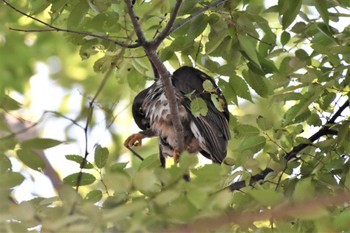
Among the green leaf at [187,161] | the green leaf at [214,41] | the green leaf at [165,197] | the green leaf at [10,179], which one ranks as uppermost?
the green leaf at [214,41]

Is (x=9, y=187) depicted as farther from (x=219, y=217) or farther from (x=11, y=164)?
(x=219, y=217)

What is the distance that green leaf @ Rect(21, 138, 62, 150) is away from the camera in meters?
3.29

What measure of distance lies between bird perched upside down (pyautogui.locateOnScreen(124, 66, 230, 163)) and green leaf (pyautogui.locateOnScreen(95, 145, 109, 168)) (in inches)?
29.3

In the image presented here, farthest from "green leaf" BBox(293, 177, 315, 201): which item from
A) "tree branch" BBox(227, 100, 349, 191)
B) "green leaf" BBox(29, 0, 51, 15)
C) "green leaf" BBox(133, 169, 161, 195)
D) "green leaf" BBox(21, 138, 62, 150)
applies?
"green leaf" BBox(29, 0, 51, 15)

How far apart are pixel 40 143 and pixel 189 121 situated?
1.88 meters

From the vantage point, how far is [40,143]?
3318mm

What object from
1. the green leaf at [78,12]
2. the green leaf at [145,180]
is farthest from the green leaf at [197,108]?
the green leaf at [145,180]

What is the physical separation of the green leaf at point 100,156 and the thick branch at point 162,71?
1.41 feet

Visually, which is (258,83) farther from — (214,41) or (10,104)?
(10,104)

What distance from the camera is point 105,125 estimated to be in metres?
4.27

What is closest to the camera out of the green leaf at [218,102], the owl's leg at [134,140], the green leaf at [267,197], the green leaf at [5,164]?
the green leaf at [267,197]

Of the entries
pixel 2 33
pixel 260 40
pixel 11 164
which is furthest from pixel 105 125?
pixel 2 33

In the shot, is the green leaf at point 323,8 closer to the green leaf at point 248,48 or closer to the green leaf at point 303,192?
the green leaf at point 248,48

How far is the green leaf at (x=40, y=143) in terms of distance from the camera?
10.8 feet
